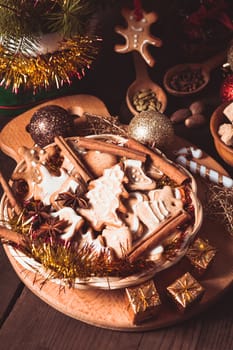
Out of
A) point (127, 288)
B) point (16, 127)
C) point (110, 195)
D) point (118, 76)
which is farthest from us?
point (118, 76)

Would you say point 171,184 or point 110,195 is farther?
point 171,184

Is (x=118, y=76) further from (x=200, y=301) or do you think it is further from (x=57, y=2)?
(x=200, y=301)

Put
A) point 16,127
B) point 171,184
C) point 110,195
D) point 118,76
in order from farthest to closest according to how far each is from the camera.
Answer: point 118,76 → point 16,127 → point 171,184 → point 110,195

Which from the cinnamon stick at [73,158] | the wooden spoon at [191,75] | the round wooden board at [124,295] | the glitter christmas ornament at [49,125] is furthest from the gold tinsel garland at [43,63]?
the round wooden board at [124,295]

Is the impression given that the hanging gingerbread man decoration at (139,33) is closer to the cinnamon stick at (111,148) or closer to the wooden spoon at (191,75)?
the wooden spoon at (191,75)

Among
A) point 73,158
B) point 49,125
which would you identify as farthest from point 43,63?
point 73,158

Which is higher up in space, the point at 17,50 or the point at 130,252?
the point at 17,50

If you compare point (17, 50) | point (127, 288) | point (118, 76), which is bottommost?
point (127, 288)

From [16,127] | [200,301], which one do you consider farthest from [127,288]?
[16,127]

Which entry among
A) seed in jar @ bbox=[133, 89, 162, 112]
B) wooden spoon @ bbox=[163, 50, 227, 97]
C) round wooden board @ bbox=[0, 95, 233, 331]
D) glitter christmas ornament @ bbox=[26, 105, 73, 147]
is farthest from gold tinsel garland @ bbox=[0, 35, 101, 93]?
round wooden board @ bbox=[0, 95, 233, 331]
